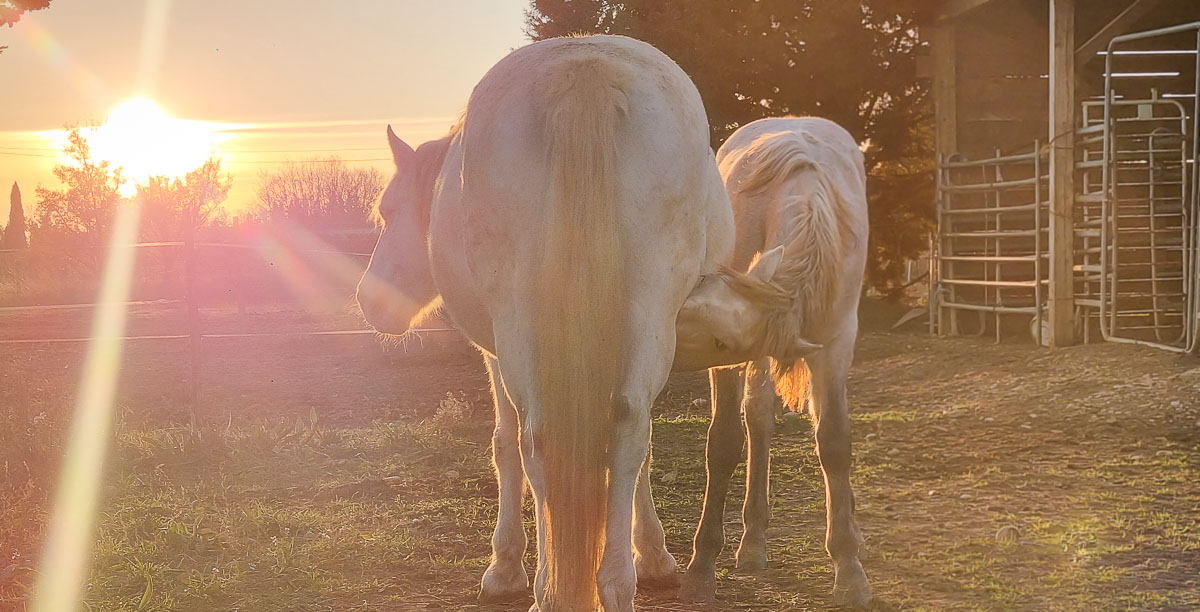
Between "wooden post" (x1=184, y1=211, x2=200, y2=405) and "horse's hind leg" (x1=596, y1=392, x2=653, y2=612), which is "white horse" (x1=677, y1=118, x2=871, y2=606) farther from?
"wooden post" (x1=184, y1=211, x2=200, y2=405)

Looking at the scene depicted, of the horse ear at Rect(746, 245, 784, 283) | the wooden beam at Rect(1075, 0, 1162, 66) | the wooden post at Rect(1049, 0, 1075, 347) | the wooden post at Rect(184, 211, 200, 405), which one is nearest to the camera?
the horse ear at Rect(746, 245, 784, 283)

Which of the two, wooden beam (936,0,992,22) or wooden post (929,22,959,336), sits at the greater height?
wooden beam (936,0,992,22)

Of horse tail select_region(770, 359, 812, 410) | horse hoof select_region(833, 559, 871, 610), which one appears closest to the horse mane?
horse tail select_region(770, 359, 812, 410)

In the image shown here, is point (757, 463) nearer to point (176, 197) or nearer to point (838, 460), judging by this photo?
point (838, 460)

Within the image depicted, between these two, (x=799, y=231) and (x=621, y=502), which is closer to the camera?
(x=621, y=502)

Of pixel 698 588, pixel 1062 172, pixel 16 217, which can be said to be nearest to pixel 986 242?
pixel 1062 172

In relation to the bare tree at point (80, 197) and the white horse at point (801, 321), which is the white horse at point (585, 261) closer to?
the white horse at point (801, 321)

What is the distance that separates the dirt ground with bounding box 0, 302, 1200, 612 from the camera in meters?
4.15

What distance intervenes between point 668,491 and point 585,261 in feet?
11.3

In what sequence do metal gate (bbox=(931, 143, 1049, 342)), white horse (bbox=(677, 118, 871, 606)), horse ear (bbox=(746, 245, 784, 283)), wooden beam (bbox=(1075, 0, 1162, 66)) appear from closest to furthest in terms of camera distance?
horse ear (bbox=(746, 245, 784, 283)), white horse (bbox=(677, 118, 871, 606)), wooden beam (bbox=(1075, 0, 1162, 66)), metal gate (bbox=(931, 143, 1049, 342))

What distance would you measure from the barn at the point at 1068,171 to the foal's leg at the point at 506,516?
7.05m

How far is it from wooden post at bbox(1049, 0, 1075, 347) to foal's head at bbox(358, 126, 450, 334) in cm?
879

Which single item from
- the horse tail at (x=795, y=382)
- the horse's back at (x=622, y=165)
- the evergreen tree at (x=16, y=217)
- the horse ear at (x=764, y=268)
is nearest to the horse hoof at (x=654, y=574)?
the horse tail at (x=795, y=382)

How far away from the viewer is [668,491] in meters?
5.91
